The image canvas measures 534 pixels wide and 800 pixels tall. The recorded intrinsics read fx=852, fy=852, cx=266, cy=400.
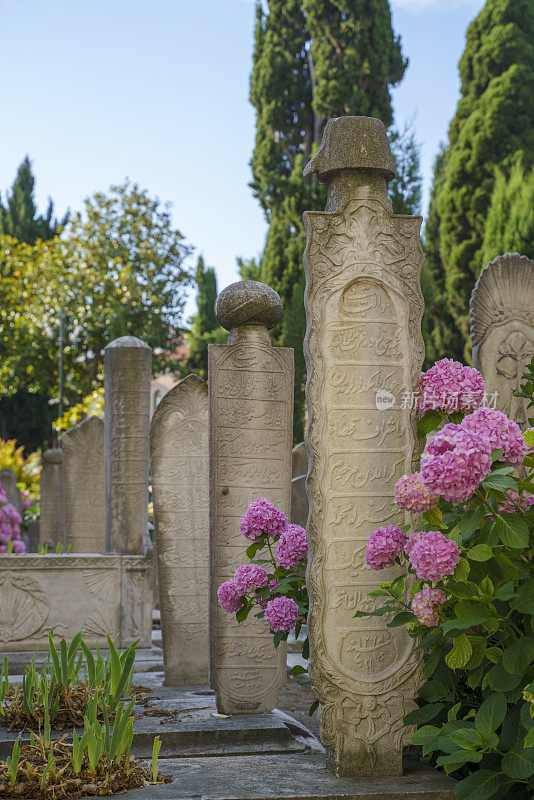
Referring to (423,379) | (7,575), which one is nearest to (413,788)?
(423,379)

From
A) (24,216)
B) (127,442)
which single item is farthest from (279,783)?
(24,216)

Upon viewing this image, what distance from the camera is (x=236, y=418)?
4.75 m

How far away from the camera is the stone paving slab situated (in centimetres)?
301

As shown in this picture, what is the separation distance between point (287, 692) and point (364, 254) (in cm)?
394

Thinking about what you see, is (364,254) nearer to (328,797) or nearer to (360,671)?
(360,671)

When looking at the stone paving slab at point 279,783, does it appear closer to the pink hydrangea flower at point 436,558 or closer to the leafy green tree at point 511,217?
the pink hydrangea flower at point 436,558

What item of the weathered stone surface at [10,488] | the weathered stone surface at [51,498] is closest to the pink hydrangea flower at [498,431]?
the weathered stone surface at [51,498]

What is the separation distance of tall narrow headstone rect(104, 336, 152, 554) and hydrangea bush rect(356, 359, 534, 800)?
455 centimetres

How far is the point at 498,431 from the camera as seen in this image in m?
2.69

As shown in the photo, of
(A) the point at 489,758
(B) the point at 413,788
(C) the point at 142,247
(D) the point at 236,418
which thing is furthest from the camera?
(C) the point at 142,247

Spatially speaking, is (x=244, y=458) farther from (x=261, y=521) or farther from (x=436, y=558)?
(x=436, y=558)

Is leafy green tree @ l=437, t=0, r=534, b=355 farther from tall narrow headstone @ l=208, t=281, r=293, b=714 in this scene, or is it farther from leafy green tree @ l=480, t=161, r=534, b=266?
tall narrow headstone @ l=208, t=281, r=293, b=714

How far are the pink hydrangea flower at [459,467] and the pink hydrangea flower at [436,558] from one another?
0.14 metres

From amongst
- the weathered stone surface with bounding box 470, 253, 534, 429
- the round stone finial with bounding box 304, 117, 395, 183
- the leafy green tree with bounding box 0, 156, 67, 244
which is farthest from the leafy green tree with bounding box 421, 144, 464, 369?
the leafy green tree with bounding box 0, 156, 67, 244
